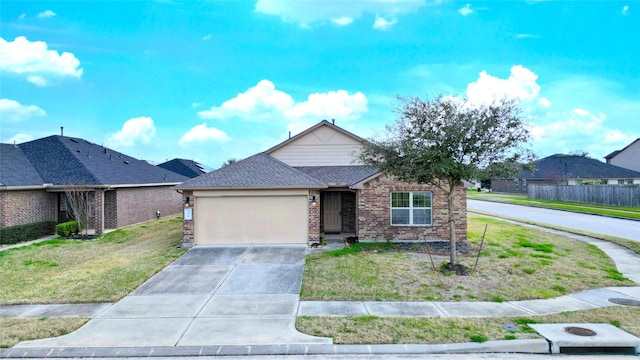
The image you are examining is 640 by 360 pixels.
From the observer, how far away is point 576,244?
537 inches

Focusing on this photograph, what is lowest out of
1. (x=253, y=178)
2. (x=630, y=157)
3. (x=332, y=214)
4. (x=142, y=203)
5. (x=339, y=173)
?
(x=332, y=214)

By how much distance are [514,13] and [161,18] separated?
15484 mm

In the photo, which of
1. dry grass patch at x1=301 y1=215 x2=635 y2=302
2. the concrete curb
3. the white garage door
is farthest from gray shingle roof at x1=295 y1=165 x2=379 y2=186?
the concrete curb

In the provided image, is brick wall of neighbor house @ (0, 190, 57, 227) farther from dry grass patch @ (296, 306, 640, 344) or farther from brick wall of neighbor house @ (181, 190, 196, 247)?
dry grass patch @ (296, 306, 640, 344)

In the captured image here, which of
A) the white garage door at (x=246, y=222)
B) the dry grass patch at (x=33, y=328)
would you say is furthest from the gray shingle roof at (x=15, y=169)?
the dry grass patch at (x=33, y=328)

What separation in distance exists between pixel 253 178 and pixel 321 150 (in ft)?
15.7

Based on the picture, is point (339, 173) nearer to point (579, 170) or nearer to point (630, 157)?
point (579, 170)

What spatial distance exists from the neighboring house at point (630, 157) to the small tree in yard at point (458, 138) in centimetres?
5067

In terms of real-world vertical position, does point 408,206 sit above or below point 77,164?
below

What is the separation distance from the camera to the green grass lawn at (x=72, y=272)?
6.35 meters

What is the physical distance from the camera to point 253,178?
13.7 metres

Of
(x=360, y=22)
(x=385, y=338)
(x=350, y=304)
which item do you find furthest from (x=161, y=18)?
Answer: (x=385, y=338)

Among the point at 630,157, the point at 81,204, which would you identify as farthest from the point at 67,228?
the point at 630,157

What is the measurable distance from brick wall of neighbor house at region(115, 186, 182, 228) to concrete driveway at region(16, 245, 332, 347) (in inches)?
378
